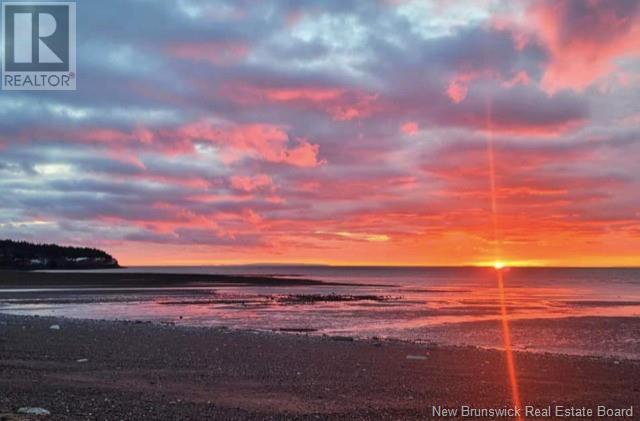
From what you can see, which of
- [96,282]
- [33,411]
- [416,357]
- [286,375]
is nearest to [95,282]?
[96,282]

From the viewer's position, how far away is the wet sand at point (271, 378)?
1265 centimetres

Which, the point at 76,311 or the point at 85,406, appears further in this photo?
the point at 76,311

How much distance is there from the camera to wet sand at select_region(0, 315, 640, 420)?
Result: 498 inches

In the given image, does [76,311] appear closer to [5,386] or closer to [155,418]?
[5,386]

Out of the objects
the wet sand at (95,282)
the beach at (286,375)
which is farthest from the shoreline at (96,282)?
the beach at (286,375)

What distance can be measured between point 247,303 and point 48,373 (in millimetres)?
39964

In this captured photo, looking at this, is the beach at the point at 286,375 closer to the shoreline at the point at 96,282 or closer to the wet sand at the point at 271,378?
the wet sand at the point at 271,378

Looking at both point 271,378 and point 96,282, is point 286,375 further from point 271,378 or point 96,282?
point 96,282

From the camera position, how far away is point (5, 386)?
1411cm

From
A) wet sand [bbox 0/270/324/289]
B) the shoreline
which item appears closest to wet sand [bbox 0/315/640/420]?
the shoreline

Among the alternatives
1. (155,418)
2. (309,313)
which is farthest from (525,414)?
(309,313)

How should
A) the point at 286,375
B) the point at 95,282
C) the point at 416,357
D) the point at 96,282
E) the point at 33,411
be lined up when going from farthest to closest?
the point at 96,282 → the point at 95,282 → the point at 416,357 → the point at 286,375 → the point at 33,411

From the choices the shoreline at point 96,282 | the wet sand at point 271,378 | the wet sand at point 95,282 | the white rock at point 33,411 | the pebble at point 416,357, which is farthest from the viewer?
the wet sand at point 95,282

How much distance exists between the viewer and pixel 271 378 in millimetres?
16625
